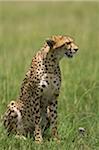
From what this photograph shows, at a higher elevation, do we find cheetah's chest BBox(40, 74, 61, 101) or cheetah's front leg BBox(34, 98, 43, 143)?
cheetah's chest BBox(40, 74, 61, 101)

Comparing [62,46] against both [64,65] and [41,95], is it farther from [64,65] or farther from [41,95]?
[64,65]

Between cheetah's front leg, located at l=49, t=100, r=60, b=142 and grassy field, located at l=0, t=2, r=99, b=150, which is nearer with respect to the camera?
grassy field, located at l=0, t=2, r=99, b=150

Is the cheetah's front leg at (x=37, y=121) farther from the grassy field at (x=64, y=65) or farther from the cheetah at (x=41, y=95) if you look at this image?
the grassy field at (x=64, y=65)

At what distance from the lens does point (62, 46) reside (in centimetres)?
488

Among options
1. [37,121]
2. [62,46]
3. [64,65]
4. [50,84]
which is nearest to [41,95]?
[50,84]

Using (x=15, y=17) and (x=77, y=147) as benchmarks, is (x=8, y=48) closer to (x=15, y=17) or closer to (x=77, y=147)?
(x=15, y=17)

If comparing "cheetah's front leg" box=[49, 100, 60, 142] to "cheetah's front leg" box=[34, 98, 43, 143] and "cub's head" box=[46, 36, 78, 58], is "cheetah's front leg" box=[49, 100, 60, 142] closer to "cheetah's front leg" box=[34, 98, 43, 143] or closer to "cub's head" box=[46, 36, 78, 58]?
"cheetah's front leg" box=[34, 98, 43, 143]

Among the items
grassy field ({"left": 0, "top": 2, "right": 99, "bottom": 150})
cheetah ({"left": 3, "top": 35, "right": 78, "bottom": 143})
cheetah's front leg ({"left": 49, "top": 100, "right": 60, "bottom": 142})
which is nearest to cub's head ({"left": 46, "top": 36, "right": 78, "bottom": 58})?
cheetah ({"left": 3, "top": 35, "right": 78, "bottom": 143})

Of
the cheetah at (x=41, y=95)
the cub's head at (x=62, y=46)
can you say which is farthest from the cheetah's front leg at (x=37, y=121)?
the cub's head at (x=62, y=46)

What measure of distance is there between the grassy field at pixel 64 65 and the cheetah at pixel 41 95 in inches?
6.6

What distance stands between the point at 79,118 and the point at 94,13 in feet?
31.6

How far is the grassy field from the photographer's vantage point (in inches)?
192

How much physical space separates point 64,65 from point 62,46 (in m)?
2.75

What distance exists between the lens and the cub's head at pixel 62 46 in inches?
191
